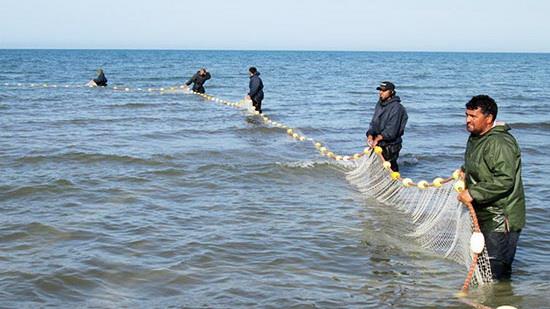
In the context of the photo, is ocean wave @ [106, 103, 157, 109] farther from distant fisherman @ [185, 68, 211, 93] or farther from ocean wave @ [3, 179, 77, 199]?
ocean wave @ [3, 179, 77, 199]

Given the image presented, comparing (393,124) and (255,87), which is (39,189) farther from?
(255,87)

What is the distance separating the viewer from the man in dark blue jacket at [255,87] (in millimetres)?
17438

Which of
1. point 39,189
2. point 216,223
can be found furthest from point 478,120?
point 39,189

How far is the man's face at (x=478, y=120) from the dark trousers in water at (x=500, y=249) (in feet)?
2.78

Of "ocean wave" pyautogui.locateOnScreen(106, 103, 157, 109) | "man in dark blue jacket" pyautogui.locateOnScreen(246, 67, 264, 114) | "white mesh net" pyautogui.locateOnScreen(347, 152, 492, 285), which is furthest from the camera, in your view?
"ocean wave" pyautogui.locateOnScreen(106, 103, 157, 109)

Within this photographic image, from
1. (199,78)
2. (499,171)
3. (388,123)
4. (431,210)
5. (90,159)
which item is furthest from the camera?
(199,78)

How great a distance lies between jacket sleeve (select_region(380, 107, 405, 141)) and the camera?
352 inches

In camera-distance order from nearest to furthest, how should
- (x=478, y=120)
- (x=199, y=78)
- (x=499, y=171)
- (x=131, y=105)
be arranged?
1. (x=499, y=171)
2. (x=478, y=120)
3. (x=131, y=105)
4. (x=199, y=78)

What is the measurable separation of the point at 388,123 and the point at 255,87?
9141 millimetres

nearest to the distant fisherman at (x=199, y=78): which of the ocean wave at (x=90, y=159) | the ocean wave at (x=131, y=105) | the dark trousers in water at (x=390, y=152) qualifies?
the ocean wave at (x=131, y=105)

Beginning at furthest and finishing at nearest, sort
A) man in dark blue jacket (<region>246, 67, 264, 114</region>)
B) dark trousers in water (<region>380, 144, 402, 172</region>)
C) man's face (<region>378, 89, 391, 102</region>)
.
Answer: man in dark blue jacket (<region>246, 67, 264, 114</region>) < dark trousers in water (<region>380, 144, 402, 172</region>) < man's face (<region>378, 89, 391, 102</region>)

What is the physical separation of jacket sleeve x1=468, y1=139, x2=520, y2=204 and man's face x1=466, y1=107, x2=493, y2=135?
0.54 ft

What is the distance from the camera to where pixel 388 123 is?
9039 mm

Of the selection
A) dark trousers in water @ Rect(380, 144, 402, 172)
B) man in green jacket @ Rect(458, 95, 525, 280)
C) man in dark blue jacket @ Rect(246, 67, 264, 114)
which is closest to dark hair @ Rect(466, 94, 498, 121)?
man in green jacket @ Rect(458, 95, 525, 280)
